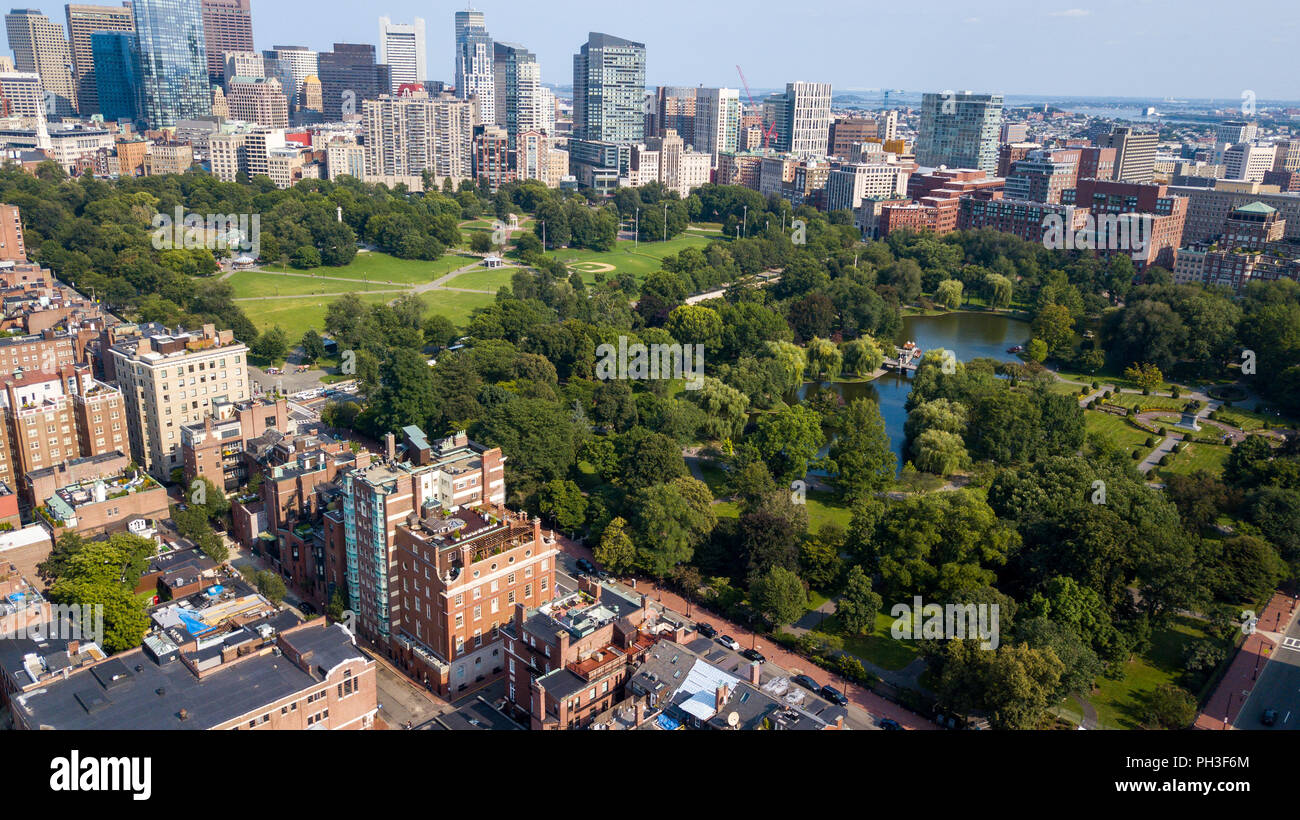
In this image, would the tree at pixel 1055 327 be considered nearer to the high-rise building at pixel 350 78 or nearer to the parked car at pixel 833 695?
the parked car at pixel 833 695

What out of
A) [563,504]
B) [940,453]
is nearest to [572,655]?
[563,504]

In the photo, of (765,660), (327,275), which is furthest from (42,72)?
(765,660)

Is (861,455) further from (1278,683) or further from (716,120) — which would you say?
(716,120)

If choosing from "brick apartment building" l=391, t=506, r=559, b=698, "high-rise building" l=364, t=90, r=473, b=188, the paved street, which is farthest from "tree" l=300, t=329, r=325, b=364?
"high-rise building" l=364, t=90, r=473, b=188
